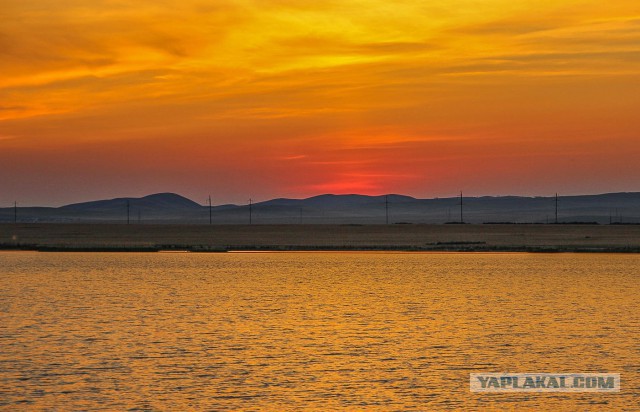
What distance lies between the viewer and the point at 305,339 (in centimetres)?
4450

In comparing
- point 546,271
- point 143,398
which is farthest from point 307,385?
point 546,271

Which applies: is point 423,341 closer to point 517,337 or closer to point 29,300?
point 517,337

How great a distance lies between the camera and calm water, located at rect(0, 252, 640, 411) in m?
31.0

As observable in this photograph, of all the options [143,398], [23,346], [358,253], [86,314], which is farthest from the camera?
[358,253]

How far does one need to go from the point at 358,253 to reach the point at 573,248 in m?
35.7

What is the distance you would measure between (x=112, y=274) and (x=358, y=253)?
5633 centimetres

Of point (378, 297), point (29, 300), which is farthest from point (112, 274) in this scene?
point (378, 297)

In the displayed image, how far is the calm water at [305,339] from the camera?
31031mm

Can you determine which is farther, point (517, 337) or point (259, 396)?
→ point (517, 337)

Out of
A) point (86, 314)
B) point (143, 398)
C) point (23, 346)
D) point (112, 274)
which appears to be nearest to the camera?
point (143, 398)

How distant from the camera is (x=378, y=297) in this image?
6775cm

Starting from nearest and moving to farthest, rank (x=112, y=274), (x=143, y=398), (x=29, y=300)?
1. (x=143, y=398)
2. (x=29, y=300)
3. (x=112, y=274)

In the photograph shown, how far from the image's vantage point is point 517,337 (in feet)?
149

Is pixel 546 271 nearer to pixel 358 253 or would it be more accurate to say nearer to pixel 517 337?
pixel 358 253
